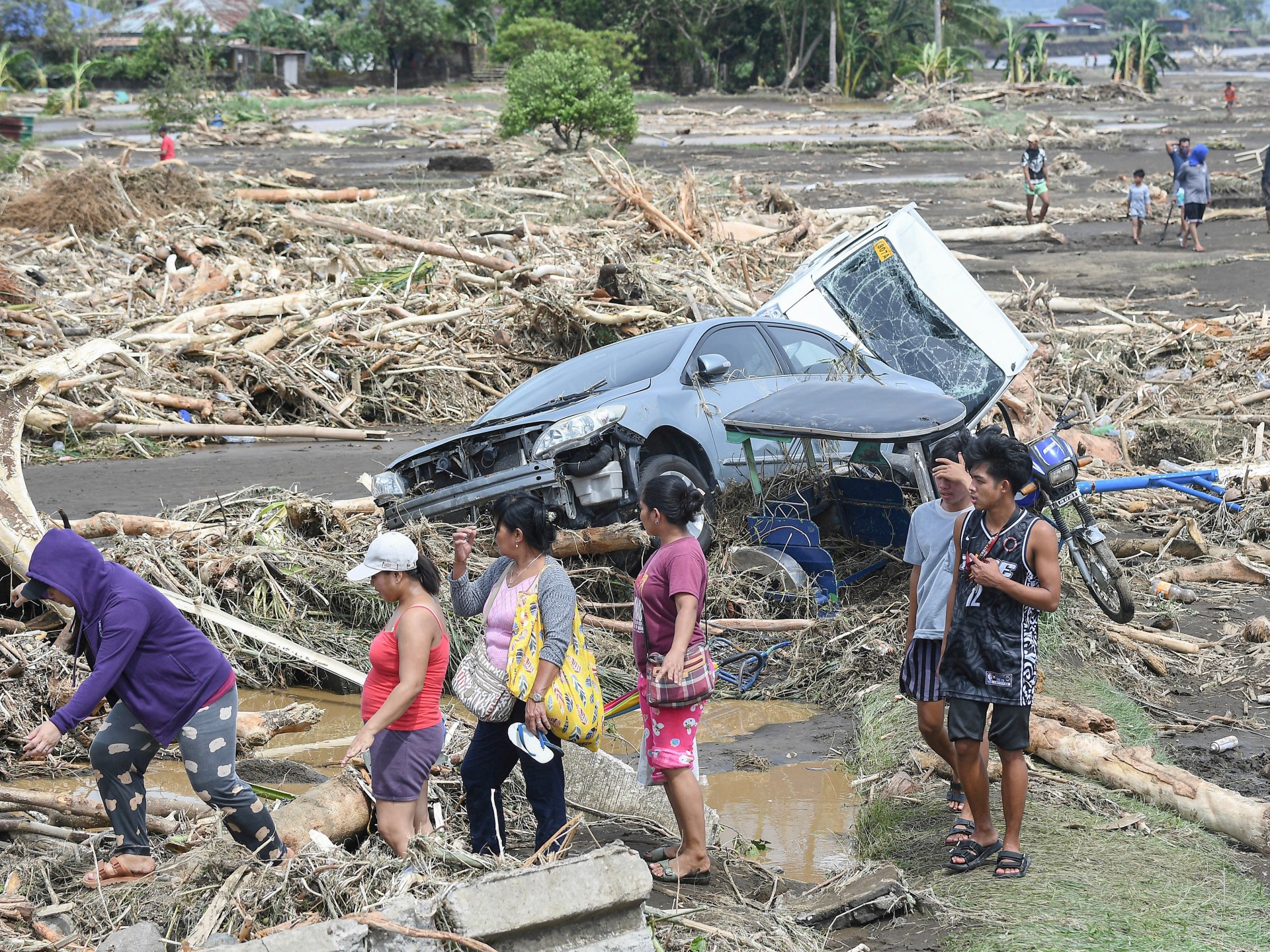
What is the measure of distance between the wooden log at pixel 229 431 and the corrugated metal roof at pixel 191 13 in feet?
194

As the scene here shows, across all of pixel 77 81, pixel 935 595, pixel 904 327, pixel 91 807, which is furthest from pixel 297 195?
pixel 77 81

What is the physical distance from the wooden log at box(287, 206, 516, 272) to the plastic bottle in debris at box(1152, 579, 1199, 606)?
9692 millimetres

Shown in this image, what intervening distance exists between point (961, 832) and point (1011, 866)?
1.01ft

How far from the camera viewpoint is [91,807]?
536 cm

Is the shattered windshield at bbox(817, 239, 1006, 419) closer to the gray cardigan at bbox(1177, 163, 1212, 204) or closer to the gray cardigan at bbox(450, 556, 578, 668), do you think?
the gray cardigan at bbox(450, 556, 578, 668)

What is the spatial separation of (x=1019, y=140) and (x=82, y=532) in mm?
40641

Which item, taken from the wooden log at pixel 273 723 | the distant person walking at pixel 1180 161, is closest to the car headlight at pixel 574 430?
the wooden log at pixel 273 723

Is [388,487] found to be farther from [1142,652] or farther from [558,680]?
[1142,652]

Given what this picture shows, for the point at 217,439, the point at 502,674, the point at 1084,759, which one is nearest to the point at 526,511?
the point at 502,674

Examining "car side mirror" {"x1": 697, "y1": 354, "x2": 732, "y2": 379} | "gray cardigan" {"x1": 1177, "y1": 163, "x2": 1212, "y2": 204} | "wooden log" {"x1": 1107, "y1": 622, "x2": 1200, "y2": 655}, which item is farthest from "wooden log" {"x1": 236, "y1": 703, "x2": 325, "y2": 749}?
"gray cardigan" {"x1": 1177, "y1": 163, "x2": 1212, "y2": 204}

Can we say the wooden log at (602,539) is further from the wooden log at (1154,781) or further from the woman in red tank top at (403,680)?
the woman in red tank top at (403,680)

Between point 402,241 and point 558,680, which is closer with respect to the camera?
point 558,680

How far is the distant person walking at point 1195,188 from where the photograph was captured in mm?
22750

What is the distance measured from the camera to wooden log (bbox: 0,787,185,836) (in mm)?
5160
